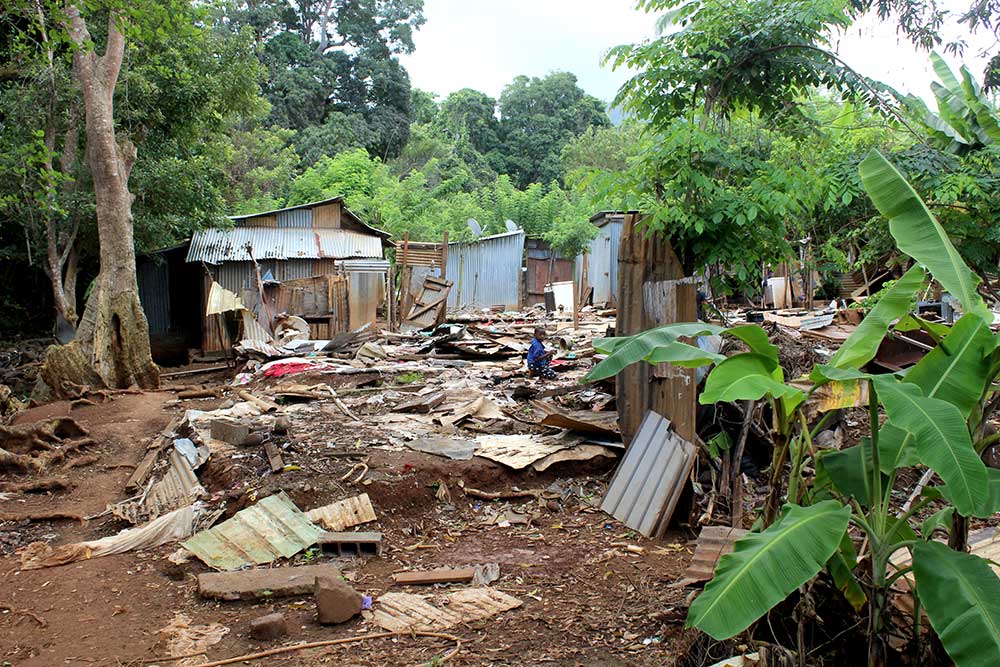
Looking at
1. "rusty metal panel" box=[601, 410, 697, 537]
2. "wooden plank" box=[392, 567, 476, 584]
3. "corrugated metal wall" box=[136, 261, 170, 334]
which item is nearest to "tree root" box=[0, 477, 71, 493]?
"wooden plank" box=[392, 567, 476, 584]

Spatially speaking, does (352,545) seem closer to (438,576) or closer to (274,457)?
(438,576)

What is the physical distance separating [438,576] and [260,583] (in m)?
1.20

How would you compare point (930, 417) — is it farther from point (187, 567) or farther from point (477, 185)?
point (477, 185)

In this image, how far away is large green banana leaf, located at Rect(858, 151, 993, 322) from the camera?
3.24 metres

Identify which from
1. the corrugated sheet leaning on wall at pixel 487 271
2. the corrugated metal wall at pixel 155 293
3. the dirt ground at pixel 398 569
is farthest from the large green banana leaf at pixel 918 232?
the corrugated sheet leaning on wall at pixel 487 271

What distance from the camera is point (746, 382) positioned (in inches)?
121

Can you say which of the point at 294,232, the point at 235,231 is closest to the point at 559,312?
the point at 294,232

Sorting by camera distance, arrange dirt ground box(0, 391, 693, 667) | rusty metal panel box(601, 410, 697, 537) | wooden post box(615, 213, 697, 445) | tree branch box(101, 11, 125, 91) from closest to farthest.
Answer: dirt ground box(0, 391, 693, 667)
rusty metal panel box(601, 410, 697, 537)
wooden post box(615, 213, 697, 445)
tree branch box(101, 11, 125, 91)

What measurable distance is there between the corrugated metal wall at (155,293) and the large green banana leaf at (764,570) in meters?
19.1

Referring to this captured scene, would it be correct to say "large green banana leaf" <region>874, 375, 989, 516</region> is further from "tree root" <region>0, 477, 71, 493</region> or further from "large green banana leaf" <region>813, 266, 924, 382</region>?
"tree root" <region>0, 477, 71, 493</region>

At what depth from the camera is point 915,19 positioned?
12.5 meters

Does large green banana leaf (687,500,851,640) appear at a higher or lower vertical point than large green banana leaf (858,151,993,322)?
lower

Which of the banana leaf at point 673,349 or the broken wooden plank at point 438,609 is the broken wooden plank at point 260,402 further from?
the banana leaf at point 673,349

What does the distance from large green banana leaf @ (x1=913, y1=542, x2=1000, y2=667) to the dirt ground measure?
4.76 ft
